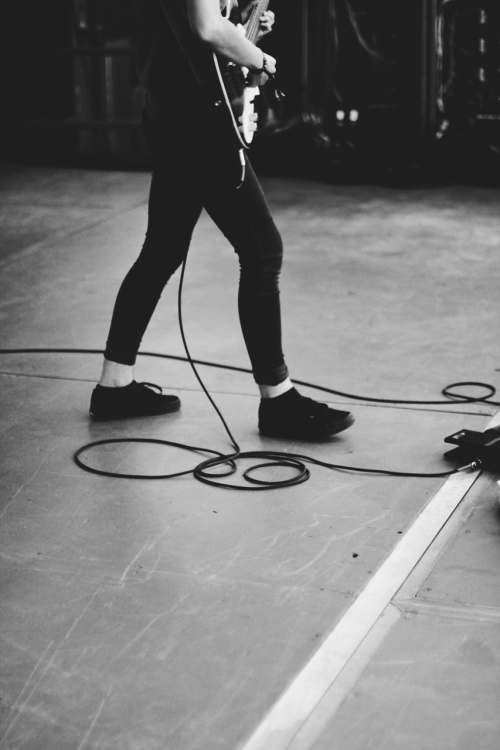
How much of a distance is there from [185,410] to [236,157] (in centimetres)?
99

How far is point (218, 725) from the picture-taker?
2.12 meters

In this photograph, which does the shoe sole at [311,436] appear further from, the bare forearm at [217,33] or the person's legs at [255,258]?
the bare forearm at [217,33]

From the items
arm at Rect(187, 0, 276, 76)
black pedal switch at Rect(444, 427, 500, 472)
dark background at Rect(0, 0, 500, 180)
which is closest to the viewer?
arm at Rect(187, 0, 276, 76)

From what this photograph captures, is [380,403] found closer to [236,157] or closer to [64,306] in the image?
[236,157]

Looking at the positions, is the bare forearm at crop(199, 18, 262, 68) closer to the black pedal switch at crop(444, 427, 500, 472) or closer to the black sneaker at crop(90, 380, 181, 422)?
the black sneaker at crop(90, 380, 181, 422)

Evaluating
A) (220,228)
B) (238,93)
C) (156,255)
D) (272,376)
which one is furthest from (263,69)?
(272,376)

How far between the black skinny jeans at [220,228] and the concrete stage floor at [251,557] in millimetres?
343

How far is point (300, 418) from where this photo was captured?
3.59 metres

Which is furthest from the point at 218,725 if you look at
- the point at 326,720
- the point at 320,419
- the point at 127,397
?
the point at 127,397

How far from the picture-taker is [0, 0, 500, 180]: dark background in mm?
8375

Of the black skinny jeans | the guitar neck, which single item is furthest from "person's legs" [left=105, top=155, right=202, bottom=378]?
the guitar neck

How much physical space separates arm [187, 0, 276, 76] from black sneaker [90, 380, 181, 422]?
47.9 inches

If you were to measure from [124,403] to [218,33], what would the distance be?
1.33 m

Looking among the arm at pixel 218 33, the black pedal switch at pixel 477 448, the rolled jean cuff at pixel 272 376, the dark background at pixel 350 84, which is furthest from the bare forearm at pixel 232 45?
the dark background at pixel 350 84
